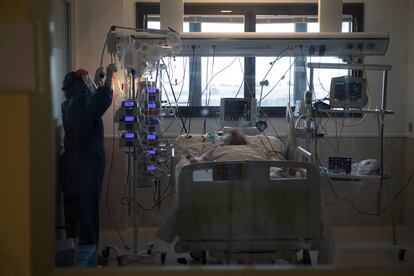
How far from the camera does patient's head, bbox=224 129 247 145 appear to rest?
334 centimetres

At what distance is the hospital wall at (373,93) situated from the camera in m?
3.58

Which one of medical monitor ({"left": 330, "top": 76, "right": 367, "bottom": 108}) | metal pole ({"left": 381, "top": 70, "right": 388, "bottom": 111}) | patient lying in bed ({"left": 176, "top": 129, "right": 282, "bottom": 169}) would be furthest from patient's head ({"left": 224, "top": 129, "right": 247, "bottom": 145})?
metal pole ({"left": 381, "top": 70, "right": 388, "bottom": 111})

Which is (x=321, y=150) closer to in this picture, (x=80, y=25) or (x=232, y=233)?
(x=232, y=233)

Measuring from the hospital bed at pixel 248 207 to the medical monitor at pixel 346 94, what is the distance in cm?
120

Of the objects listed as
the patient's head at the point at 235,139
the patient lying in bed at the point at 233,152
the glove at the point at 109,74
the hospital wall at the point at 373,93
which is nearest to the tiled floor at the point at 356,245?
the hospital wall at the point at 373,93

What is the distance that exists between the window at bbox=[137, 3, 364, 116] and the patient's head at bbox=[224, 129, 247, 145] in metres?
0.45

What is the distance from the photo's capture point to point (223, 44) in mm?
3600

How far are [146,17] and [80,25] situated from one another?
490mm

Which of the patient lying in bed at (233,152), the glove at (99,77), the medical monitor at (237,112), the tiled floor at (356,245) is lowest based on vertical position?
the tiled floor at (356,245)

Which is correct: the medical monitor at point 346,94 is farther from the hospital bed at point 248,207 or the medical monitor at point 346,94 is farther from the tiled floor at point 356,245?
the hospital bed at point 248,207

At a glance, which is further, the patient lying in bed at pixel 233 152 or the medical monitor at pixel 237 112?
the medical monitor at pixel 237 112

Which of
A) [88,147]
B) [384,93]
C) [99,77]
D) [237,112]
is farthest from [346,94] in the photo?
[88,147]

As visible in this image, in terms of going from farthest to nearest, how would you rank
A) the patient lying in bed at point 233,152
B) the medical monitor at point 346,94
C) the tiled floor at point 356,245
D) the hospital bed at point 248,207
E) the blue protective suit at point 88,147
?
the medical monitor at point 346,94 < the blue protective suit at point 88,147 < the patient lying in bed at point 233,152 < the hospital bed at point 248,207 < the tiled floor at point 356,245

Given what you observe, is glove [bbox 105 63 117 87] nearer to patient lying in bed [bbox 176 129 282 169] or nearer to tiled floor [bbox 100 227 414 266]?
patient lying in bed [bbox 176 129 282 169]
